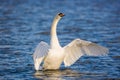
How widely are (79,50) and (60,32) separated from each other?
6672mm

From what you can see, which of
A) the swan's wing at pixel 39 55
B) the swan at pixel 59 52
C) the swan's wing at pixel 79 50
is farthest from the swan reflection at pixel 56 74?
the swan's wing at pixel 79 50

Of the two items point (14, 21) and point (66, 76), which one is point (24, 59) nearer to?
point (66, 76)

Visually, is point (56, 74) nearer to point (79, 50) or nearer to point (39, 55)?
point (39, 55)

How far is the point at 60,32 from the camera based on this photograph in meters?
22.0

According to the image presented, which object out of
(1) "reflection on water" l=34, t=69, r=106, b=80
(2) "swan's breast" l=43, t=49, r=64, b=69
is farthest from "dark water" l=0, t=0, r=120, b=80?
(2) "swan's breast" l=43, t=49, r=64, b=69

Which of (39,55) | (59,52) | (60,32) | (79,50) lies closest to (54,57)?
(59,52)

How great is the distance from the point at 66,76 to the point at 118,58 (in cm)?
261

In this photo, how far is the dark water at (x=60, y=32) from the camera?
1462cm

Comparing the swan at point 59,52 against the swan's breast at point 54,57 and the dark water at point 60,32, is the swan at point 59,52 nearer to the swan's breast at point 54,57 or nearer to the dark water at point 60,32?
the swan's breast at point 54,57

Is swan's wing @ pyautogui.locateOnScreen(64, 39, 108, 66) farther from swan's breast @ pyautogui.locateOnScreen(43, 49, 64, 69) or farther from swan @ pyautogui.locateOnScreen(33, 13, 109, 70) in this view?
swan's breast @ pyautogui.locateOnScreen(43, 49, 64, 69)

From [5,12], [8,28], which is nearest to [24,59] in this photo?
[8,28]

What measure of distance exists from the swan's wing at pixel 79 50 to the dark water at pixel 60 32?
26 cm

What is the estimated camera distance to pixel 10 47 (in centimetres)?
1812

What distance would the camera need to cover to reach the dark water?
14625 mm
